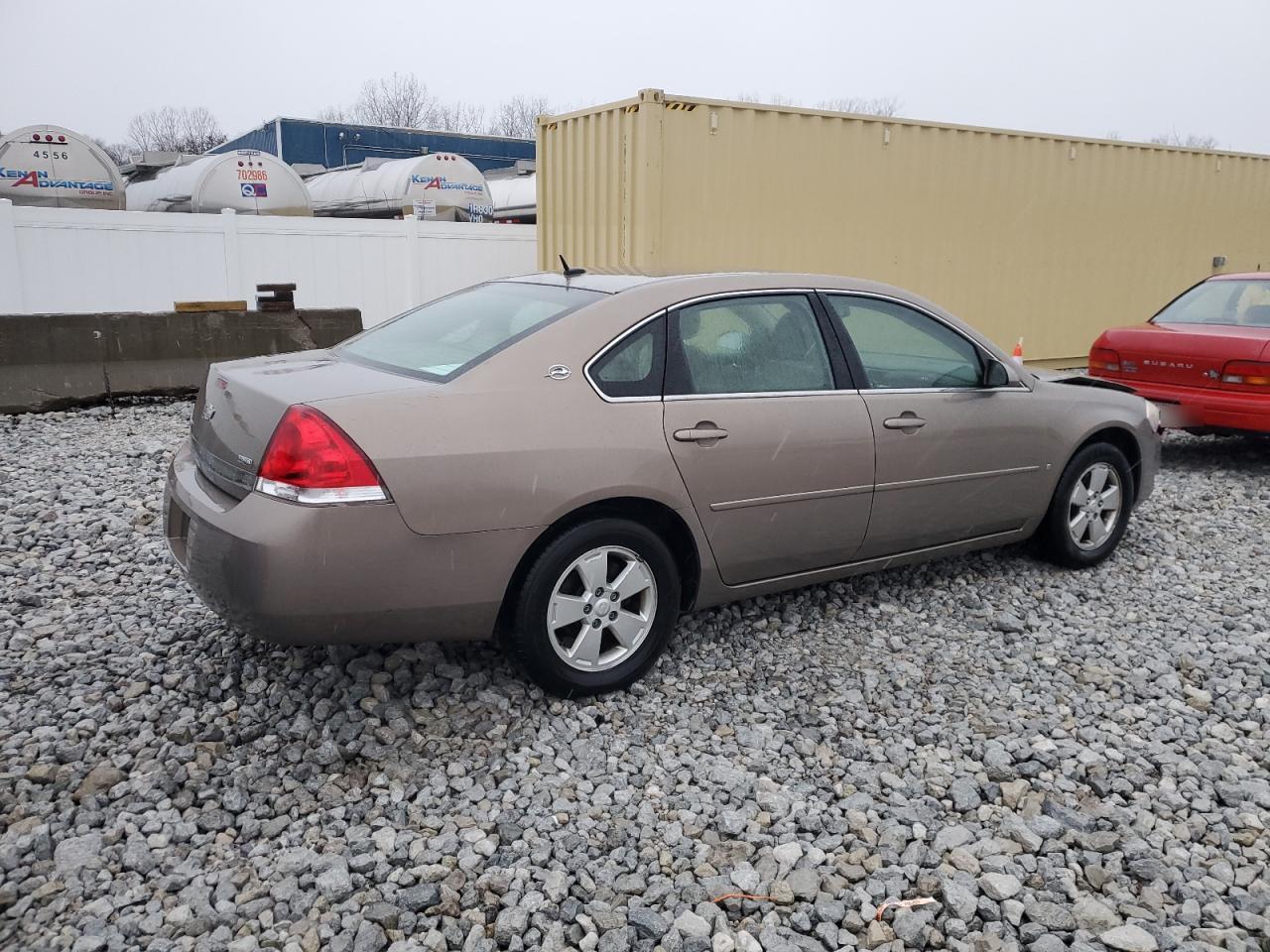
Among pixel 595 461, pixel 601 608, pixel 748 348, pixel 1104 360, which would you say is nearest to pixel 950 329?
pixel 748 348

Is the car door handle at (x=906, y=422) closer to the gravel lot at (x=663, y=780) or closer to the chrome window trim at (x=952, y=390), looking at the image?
the chrome window trim at (x=952, y=390)

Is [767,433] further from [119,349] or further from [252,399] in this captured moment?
[119,349]

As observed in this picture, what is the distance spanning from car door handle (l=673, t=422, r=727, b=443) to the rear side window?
0.17 metres

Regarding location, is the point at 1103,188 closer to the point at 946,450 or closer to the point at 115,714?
the point at 946,450

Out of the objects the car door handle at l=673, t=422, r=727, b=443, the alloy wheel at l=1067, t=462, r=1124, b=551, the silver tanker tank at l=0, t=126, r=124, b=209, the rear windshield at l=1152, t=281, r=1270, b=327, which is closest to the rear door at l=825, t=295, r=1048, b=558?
the alloy wheel at l=1067, t=462, r=1124, b=551

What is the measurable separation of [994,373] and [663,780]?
2549 mm

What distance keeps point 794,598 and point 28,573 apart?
11.5ft

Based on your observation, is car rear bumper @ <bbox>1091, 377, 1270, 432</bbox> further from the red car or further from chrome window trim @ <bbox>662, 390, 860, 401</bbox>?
chrome window trim @ <bbox>662, 390, 860, 401</bbox>

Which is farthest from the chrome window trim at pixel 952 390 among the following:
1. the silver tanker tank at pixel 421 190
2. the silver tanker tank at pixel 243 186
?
the silver tanker tank at pixel 421 190

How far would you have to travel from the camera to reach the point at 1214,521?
20.1 feet

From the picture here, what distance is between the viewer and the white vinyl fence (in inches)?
416

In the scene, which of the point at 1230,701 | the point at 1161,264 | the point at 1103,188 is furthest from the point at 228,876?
the point at 1161,264

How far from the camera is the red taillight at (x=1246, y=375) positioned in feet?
22.6

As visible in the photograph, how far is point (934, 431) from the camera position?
4.32m
